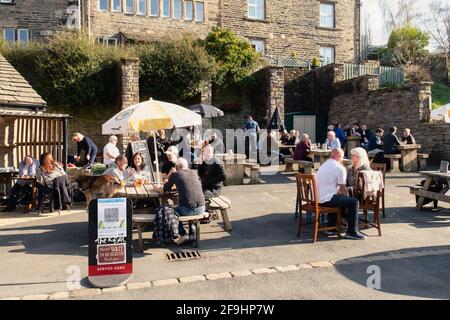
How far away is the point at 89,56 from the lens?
19.9m

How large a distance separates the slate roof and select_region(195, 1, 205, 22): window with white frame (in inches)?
663

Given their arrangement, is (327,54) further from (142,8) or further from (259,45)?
(142,8)

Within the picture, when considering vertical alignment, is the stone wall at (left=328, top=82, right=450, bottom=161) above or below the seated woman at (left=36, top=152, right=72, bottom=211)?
above

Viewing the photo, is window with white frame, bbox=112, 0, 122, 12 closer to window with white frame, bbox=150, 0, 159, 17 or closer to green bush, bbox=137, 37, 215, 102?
window with white frame, bbox=150, 0, 159, 17

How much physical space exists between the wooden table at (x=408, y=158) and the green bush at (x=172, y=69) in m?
10.2

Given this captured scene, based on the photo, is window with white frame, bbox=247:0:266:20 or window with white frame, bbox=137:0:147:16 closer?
window with white frame, bbox=137:0:147:16

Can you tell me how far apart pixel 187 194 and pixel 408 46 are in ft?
97.9

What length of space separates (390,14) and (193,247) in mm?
47394

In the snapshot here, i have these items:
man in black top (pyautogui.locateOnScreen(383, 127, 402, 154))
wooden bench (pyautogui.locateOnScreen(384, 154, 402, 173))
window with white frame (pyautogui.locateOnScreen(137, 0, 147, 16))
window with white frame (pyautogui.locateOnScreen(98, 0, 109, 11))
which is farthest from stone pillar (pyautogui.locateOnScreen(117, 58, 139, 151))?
wooden bench (pyautogui.locateOnScreen(384, 154, 402, 173))

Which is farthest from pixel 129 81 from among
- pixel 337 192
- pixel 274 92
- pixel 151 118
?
pixel 337 192

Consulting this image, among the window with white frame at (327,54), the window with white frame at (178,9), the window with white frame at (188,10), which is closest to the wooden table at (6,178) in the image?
the window with white frame at (178,9)

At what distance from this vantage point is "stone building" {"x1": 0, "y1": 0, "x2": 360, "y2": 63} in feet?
83.1

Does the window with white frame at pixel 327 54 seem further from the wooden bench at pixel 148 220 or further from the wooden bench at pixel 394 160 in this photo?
the wooden bench at pixel 148 220
